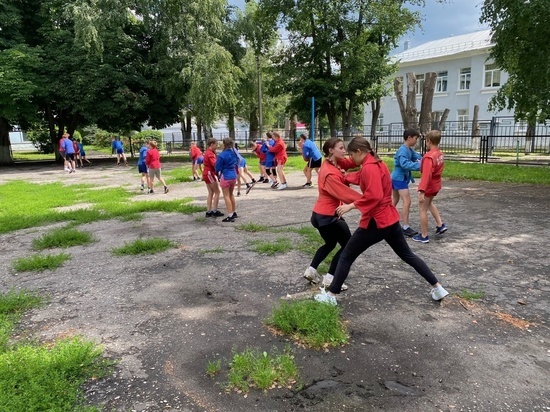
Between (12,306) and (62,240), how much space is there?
9.68 feet

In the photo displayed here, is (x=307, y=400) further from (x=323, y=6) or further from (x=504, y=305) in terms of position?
(x=323, y=6)

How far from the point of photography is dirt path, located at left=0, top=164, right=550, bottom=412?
9.95 feet

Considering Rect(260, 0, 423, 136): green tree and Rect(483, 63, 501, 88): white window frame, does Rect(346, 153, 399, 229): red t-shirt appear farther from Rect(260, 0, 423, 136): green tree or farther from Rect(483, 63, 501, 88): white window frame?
Rect(483, 63, 501, 88): white window frame

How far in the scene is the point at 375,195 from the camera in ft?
12.9

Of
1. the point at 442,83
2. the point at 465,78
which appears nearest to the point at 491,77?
the point at 465,78

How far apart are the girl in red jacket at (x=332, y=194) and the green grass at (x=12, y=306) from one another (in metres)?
3.14

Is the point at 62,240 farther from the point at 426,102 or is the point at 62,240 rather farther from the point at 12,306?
the point at 426,102

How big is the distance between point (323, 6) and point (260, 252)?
25.7 metres

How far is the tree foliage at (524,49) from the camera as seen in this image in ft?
31.9

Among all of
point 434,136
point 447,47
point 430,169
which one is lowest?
point 430,169

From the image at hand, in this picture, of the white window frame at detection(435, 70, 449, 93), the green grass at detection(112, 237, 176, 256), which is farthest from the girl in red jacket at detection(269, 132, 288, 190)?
the white window frame at detection(435, 70, 449, 93)

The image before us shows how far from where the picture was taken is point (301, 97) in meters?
30.3

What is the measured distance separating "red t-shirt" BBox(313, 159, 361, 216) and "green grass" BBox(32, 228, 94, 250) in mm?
4715

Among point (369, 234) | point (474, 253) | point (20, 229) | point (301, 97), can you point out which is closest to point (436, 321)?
point (369, 234)
